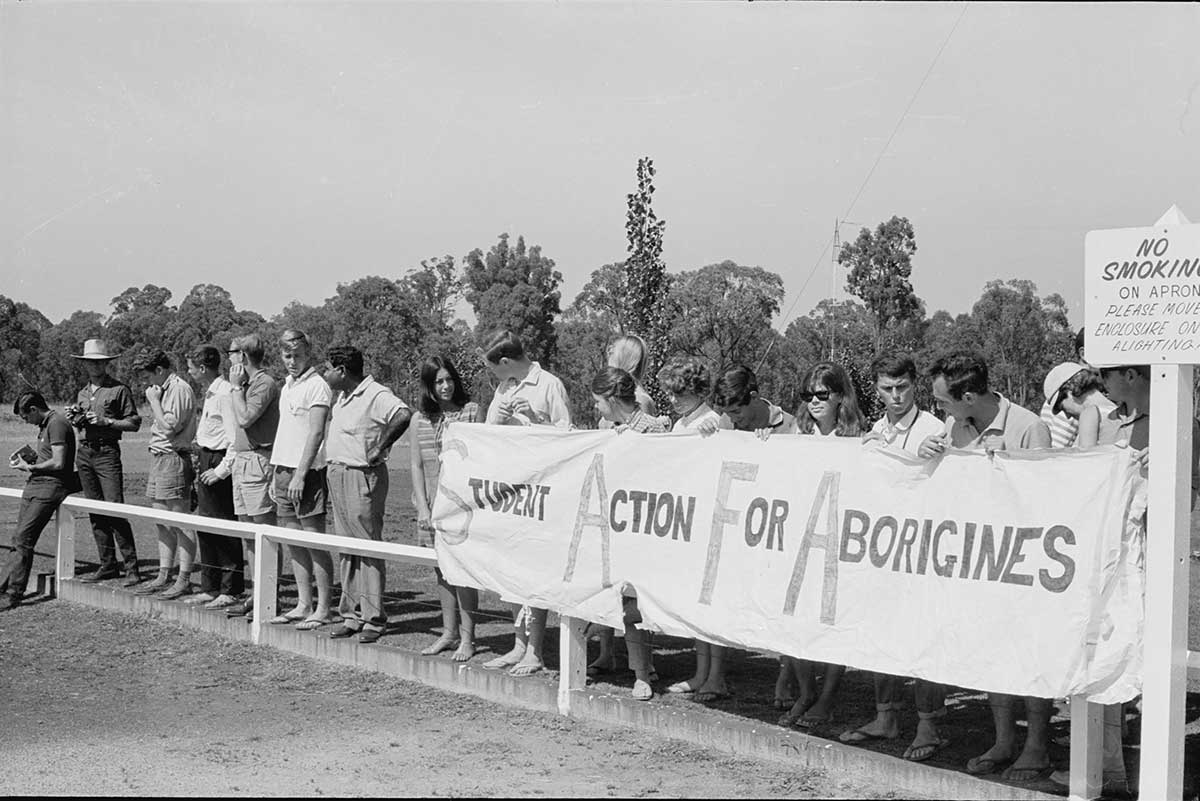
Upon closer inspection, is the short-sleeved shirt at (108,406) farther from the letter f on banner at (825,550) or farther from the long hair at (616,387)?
the letter f on banner at (825,550)

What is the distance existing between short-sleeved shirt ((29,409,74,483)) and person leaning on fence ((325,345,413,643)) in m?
3.26

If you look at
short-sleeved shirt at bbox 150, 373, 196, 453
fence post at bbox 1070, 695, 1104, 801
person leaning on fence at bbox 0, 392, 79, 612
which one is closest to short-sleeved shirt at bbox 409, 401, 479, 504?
short-sleeved shirt at bbox 150, 373, 196, 453

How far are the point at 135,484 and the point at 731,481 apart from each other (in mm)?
19598

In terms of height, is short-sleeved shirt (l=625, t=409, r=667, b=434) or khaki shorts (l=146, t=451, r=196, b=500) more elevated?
short-sleeved shirt (l=625, t=409, r=667, b=434)

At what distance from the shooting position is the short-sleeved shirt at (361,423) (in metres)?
8.67

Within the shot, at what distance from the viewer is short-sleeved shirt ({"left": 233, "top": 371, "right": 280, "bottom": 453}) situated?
9602 mm

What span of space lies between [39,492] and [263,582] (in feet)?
9.88

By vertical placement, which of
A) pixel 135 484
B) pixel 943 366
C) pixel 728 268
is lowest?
pixel 135 484

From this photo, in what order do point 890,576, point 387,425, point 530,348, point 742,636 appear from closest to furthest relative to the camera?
point 890,576 → point 742,636 → point 387,425 → point 530,348

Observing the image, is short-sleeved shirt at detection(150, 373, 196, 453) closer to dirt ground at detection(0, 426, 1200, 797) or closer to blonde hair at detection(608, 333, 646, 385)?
dirt ground at detection(0, 426, 1200, 797)

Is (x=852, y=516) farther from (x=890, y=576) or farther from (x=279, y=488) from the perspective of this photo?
(x=279, y=488)

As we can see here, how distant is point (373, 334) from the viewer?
76.9 meters

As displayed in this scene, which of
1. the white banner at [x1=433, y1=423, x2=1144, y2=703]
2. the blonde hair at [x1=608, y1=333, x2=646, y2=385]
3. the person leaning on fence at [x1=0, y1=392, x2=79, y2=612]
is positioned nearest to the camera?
the white banner at [x1=433, y1=423, x2=1144, y2=703]

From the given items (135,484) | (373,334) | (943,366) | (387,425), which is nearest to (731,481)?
(943,366)
